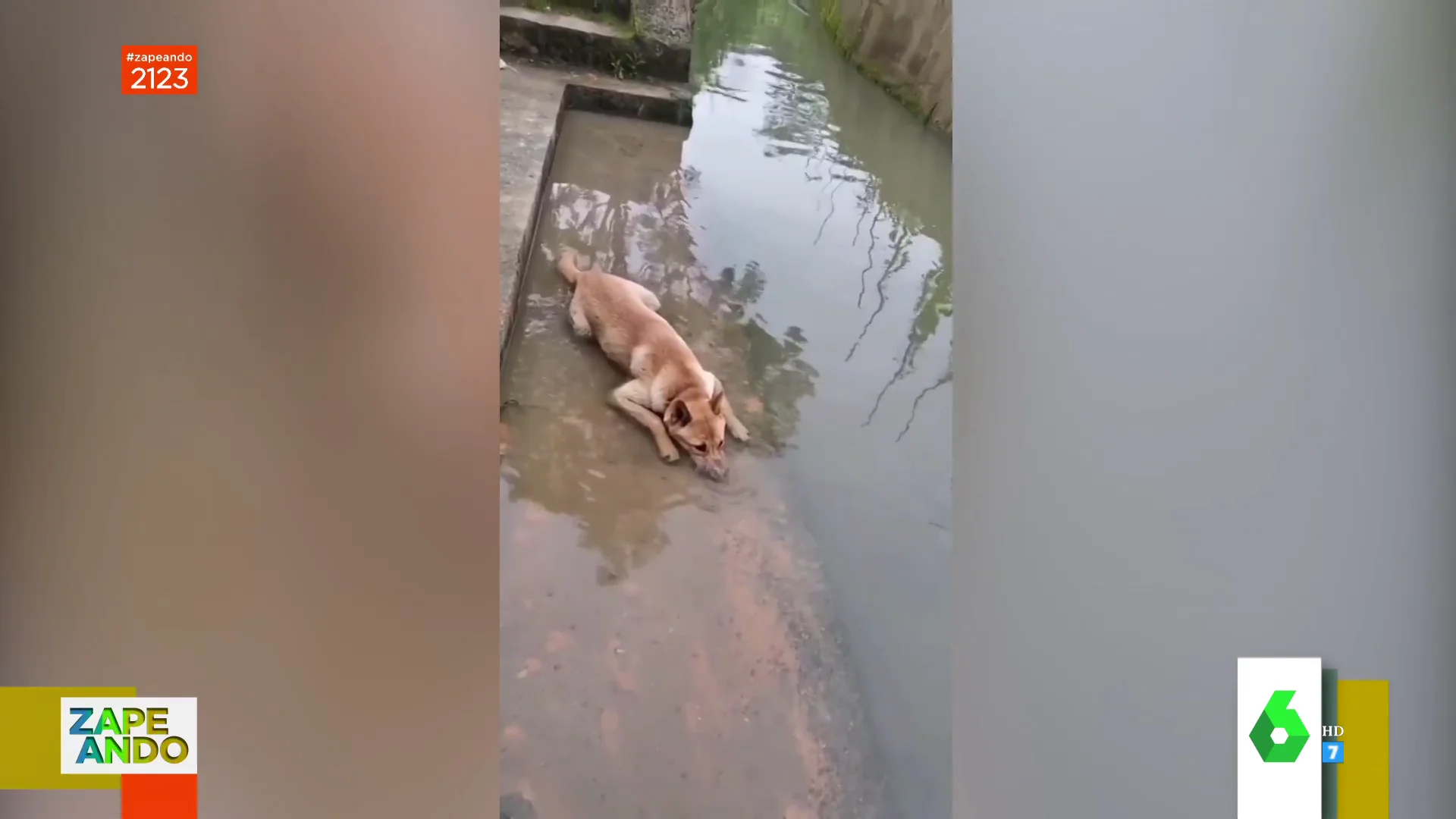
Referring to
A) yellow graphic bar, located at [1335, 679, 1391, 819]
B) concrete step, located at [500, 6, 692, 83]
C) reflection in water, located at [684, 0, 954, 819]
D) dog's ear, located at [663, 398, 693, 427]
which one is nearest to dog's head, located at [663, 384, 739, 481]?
dog's ear, located at [663, 398, 693, 427]

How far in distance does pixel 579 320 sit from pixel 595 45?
0.41 meters

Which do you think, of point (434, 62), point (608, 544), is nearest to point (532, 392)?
point (608, 544)

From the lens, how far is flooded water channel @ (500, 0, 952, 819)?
31.6 inches

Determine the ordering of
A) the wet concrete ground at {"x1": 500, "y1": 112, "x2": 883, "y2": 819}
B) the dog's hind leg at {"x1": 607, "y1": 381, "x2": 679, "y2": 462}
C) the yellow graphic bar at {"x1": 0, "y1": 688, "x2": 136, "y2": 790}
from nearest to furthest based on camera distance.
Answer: the yellow graphic bar at {"x1": 0, "y1": 688, "x2": 136, "y2": 790}, the wet concrete ground at {"x1": 500, "y1": 112, "x2": 883, "y2": 819}, the dog's hind leg at {"x1": 607, "y1": 381, "x2": 679, "y2": 462}

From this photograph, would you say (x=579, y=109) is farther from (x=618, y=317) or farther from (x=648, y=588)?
(x=648, y=588)

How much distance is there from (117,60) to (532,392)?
1.75 feet

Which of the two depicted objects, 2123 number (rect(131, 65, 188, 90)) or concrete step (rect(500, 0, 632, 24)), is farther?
concrete step (rect(500, 0, 632, 24))

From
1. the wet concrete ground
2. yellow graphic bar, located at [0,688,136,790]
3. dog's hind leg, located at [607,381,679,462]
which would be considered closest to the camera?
yellow graphic bar, located at [0,688,136,790]

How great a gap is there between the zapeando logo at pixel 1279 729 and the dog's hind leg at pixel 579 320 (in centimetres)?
93

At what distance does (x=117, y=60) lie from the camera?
26.0 inches

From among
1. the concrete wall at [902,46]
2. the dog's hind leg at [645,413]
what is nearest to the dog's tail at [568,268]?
the dog's hind leg at [645,413]

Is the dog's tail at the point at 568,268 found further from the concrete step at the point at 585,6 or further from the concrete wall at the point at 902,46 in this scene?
the concrete wall at the point at 902,46

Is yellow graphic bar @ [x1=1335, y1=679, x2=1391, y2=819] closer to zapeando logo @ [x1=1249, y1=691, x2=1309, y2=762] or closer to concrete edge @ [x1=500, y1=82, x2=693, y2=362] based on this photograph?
zapeando logo @ [x1=1249, y1=691, x2=1309, y2=762]

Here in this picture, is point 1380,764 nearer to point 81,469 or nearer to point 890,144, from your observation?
point 890,144
